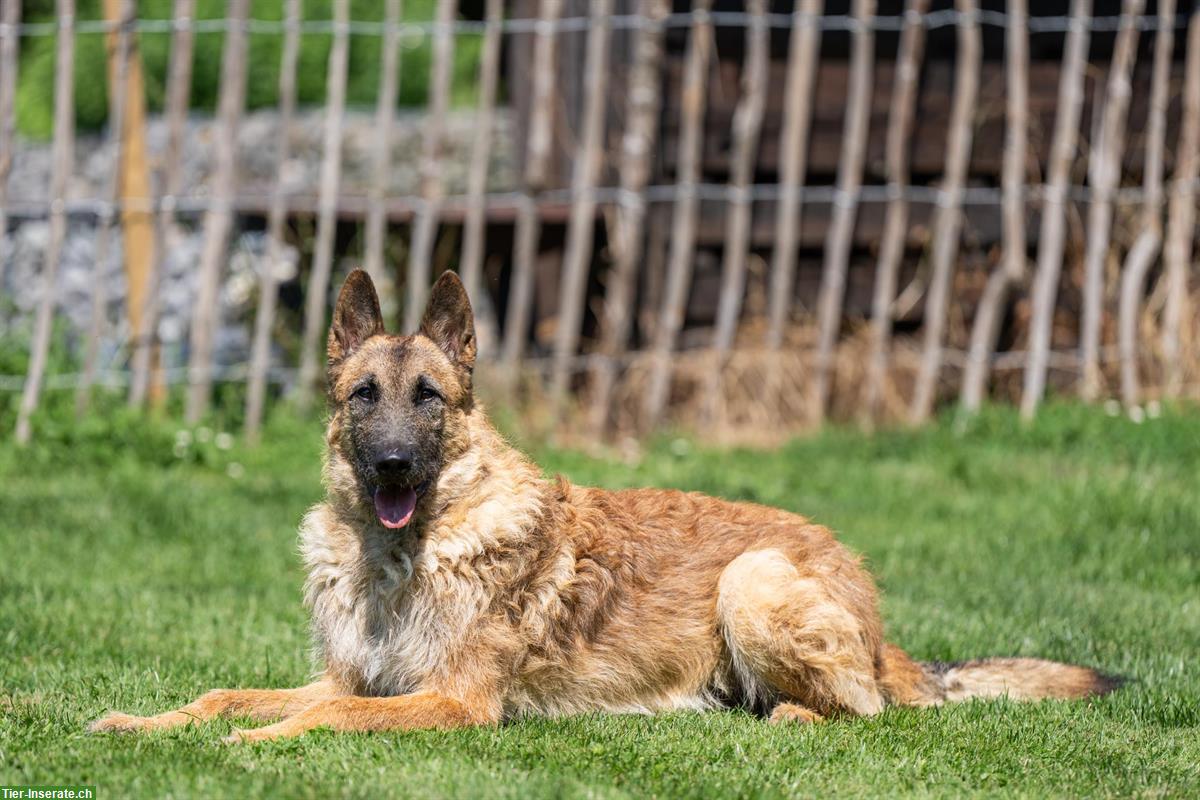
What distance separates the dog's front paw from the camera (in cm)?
512

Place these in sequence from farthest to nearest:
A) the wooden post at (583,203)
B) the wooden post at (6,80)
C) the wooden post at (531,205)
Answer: the wooden post at (531,205)
the wooden post at (583,203)
the wooden post at (6,80)

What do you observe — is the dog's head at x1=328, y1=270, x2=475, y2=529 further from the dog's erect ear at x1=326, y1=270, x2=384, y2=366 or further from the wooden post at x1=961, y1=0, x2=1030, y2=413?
the wooden post at x1=961, y1=0, x2=1030, y2=413

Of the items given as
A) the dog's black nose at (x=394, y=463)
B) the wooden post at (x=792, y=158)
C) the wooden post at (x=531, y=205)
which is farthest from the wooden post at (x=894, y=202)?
the dog's black nose at (x=394, y=463)

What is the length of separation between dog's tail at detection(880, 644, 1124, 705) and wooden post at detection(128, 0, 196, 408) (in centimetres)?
624

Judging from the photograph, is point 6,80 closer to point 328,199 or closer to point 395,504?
point 328,199

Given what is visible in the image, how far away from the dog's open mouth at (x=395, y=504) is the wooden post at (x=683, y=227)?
5759 millimetres

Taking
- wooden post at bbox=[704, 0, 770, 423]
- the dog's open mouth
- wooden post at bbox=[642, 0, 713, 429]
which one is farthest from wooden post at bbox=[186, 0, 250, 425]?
the dog's open mouth

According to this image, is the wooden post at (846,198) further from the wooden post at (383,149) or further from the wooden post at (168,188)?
the wooden post at (168,188)

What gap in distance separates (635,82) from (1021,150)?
9.16 feet

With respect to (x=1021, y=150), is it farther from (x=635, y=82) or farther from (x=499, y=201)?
(x=499, y=201)

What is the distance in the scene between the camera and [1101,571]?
8297 mm

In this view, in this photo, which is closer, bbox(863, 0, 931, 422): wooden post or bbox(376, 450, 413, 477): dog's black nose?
bbox(376, 450, 413, 477): dog's black nose

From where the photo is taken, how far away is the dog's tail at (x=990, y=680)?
5.98 metres

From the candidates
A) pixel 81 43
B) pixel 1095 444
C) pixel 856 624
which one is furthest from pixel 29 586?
pixel 81 43
